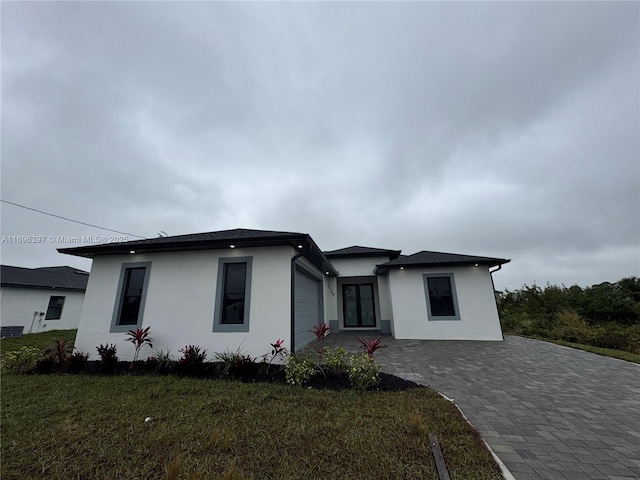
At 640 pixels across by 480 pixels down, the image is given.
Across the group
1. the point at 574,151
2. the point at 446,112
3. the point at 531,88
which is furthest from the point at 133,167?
the point at 574,151

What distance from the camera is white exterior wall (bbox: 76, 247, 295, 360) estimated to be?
5957 millimetres

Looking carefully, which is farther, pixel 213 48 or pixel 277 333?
pixel 213 48

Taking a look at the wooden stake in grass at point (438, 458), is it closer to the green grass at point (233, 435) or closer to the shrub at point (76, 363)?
the green grass at point (233, 435)

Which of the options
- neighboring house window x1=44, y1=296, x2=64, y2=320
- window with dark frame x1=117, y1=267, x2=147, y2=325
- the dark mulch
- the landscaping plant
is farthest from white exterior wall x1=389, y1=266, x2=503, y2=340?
neighboring house window x1=44, y1=296, x2=64, y2=320

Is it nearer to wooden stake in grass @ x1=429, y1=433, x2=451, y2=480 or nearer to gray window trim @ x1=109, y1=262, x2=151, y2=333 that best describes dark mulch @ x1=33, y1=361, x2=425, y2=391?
gray window trim @ x1=109, y1=262, x2=151, y2=333

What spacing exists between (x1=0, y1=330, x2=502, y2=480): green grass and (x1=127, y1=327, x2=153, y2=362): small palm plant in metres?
1.67

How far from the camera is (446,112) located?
934 cm

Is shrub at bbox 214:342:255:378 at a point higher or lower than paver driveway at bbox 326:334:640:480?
higher

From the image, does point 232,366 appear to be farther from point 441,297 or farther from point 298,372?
point 441,297

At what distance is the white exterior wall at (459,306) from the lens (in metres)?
8.93

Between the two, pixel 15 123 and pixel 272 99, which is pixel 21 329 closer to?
pixel 15 123

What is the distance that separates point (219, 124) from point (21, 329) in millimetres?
15575

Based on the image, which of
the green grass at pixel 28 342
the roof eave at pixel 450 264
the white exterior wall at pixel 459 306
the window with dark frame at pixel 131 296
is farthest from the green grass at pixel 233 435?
the green grass at pixel 28 342

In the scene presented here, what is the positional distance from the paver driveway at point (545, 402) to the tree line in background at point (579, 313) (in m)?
3.52
